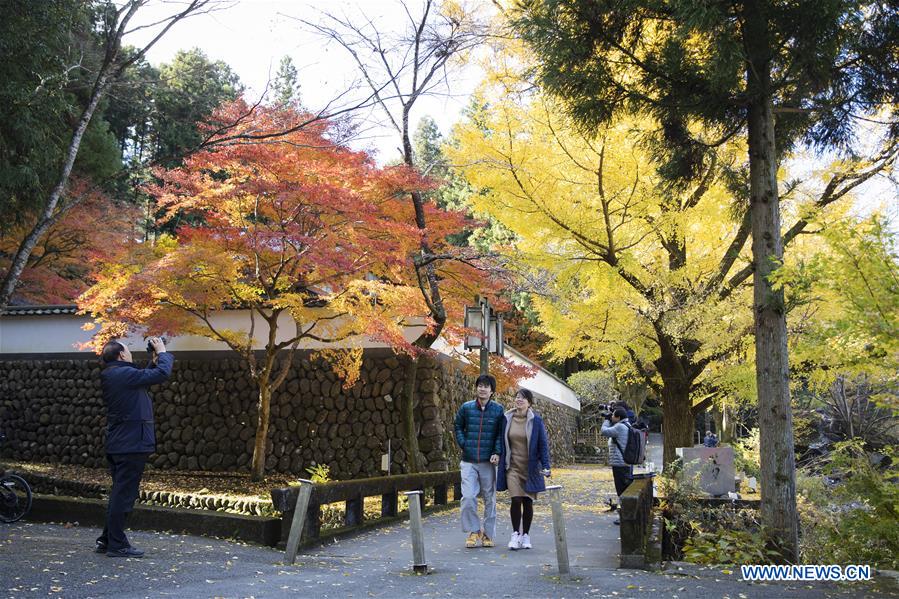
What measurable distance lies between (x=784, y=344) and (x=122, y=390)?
5.48 m

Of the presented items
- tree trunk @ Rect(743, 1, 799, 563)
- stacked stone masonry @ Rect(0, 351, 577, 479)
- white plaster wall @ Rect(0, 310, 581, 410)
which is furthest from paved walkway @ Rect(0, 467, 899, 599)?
white plaster wall @ Rect(0, 310, 581, 410)

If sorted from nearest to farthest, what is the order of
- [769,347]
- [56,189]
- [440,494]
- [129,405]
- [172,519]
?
[129,405] < [769,347] < [172,519] < [56,189] < [440,494]

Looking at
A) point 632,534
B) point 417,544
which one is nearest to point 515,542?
point 632,534

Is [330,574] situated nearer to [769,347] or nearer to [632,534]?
[632,534]

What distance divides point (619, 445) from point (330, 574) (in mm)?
4667

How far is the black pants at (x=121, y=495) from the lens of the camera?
18.6 ft

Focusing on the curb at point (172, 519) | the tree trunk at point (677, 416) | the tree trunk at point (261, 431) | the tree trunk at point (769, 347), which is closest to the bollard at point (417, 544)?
the curb at point (172, 519)

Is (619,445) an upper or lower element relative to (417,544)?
upper

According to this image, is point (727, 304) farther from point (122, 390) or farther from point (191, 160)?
point (122, 390)

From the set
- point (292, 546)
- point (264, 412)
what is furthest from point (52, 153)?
point (292, 546)

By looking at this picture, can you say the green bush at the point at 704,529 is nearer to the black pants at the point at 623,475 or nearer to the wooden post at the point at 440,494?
the black pants at the point at 623,475

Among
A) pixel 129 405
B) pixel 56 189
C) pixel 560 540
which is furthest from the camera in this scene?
pixel 56 189

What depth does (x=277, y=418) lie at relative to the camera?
49.6ft

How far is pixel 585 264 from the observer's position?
39.7 ft
